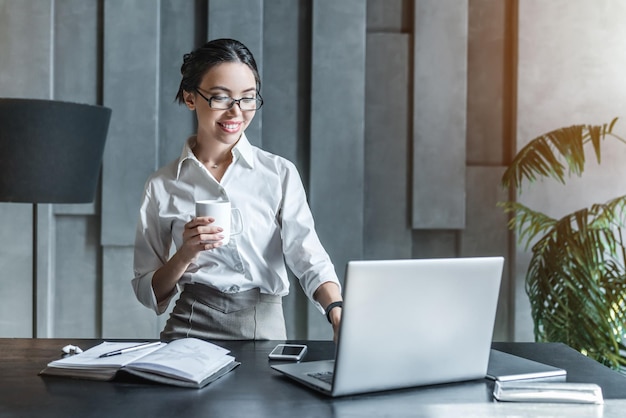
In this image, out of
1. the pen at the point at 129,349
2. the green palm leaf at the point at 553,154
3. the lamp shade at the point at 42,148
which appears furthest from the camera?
the green palm leaf at the point at 553,154

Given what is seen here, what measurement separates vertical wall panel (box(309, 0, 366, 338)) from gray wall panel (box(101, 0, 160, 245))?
0.74 m

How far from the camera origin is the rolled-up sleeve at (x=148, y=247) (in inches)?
83.7

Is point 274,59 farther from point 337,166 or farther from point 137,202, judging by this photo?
point 137,202

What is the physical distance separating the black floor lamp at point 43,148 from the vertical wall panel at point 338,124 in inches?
45.6

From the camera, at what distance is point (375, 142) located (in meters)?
3.33

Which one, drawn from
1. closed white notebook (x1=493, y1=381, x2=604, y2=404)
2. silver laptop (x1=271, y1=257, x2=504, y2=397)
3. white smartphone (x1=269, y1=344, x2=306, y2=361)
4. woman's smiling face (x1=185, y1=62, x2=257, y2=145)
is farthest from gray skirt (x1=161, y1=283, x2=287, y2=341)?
closed white notebook (x1=493, y1=381, x2=604, y2=404)

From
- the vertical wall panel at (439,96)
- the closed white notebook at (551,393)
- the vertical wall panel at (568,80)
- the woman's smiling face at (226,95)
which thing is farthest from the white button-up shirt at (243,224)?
the vertical wall panel at (568,80)

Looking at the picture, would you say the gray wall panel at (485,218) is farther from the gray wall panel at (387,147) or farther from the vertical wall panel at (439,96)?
the gray wall panel at (387,147)

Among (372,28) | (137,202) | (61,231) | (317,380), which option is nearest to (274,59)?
(372,28)

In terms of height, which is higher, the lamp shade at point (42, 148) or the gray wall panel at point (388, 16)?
the gray wall panel at point (388, 16)

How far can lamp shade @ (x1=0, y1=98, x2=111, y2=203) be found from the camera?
2.29m

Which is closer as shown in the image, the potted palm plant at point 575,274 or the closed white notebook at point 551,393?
the closed white notebook at point 551,393

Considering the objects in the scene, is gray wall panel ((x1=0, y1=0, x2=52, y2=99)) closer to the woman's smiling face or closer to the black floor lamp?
the black floor lamp

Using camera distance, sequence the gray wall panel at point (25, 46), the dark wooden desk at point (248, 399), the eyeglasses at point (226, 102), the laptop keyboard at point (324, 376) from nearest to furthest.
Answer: the dark wooden desk at point (248, 399) → the laptop keyboard at point (324, 376) → the eyeglasses at point (226, 102) → the gray wall panel at point (25, 46)
